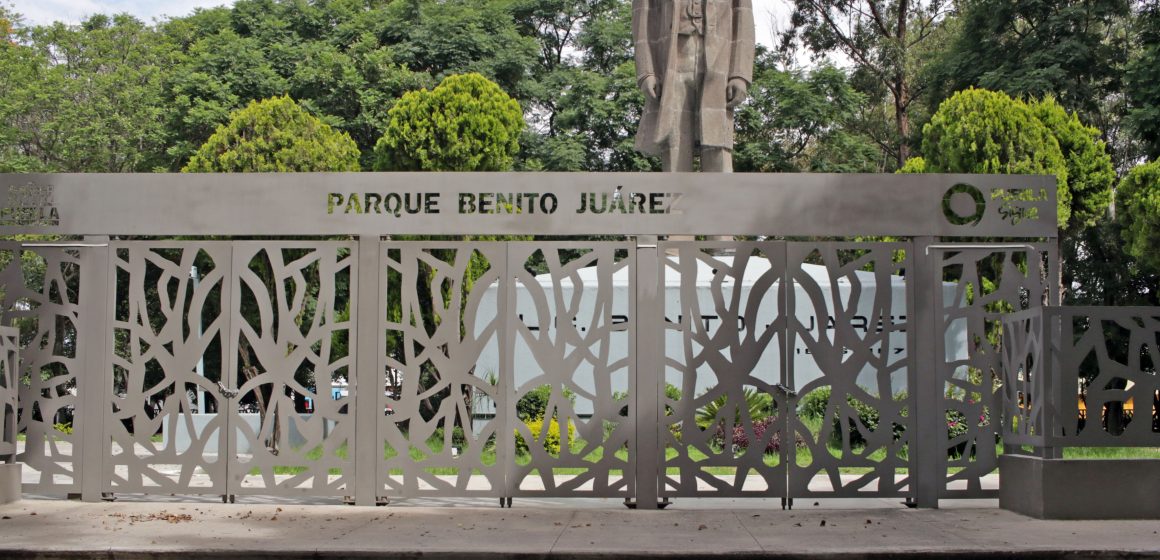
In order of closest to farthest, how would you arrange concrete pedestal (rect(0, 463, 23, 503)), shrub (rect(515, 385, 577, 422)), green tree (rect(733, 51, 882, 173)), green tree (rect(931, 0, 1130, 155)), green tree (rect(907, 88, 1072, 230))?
concrete pedestal (rect(0, 463, 23, 503))
shrub (rect(515, 385, 577, 422))
green tree (rect(907, 88, 1072, 230))
green tree (rect(931, 0, 1130, 155))
green tree (rect(733, 51, 882, 173))

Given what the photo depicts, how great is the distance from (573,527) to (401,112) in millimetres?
12655

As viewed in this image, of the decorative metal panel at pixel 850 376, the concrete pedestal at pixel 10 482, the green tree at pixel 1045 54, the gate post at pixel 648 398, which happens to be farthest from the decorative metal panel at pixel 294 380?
the green tree at pixel 1045 54

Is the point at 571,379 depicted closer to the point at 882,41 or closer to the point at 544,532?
the point at 544,532

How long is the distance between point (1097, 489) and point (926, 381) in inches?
59.2

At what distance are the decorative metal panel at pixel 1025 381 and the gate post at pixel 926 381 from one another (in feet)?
1.71

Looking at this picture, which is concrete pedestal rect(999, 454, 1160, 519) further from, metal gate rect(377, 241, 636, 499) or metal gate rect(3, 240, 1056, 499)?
metal gate rect(377, 241, 636, 499)

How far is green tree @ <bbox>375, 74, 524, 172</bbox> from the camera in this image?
19062mm

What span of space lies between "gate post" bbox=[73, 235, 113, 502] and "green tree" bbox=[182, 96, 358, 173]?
9.03 metres

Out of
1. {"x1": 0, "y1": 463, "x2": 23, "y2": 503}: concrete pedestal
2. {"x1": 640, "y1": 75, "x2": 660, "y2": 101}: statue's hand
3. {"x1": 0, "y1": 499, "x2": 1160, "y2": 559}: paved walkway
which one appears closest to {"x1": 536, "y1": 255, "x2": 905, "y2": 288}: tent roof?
{"x1": 640, "y1": 75, "x2": 660, "y2": 101}: statue's hand

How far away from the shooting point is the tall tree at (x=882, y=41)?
29562 millimetres

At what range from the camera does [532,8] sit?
29672 mm

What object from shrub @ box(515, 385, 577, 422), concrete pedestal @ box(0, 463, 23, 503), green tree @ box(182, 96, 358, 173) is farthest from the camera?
green tree @ box(182, 96, 358, 173)

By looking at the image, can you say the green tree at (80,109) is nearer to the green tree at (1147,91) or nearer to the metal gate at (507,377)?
the metal gate at (507,377)

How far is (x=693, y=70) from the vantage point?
571 inches
